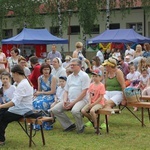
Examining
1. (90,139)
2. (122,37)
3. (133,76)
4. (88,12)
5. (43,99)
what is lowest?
(90,139)

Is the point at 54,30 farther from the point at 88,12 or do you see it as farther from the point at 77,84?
the point at 77,84

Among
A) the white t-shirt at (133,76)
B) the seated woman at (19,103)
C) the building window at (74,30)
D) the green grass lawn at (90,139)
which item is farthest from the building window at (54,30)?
the seated woman at (19,103)

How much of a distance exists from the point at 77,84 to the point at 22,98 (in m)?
1.77

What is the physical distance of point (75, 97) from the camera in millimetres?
9188

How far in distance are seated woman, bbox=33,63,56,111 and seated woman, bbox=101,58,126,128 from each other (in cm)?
118

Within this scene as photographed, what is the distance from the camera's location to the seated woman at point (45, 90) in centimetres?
961

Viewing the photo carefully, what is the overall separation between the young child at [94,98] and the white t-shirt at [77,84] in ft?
0.44

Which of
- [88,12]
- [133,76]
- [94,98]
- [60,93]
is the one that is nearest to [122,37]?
[133,76]

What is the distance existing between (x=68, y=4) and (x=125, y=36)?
1551cm

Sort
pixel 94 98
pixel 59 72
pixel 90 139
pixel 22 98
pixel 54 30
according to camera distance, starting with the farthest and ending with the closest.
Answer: pixel 54 30
pixel 59 72
pixel 94 98
pixel 90 139
pixel 22 98

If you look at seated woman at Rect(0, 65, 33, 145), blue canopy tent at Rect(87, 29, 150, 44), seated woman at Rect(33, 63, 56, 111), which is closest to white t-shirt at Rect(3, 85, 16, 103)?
seated woman at Rect(33, 63, 56, 111)

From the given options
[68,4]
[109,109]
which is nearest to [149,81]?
[109,109]

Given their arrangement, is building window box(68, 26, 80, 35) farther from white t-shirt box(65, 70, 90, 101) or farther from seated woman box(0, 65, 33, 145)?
seated woman box(0, 65, 33, 145)

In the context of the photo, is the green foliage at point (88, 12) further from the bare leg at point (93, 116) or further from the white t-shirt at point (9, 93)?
the bare leg at point (93, 116)
